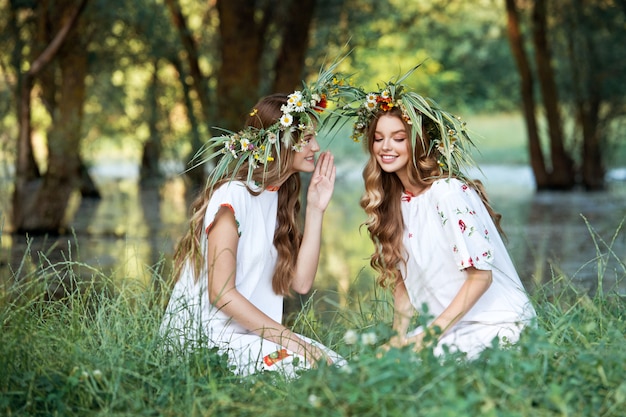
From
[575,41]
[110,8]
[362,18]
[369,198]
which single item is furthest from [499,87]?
[369,198]

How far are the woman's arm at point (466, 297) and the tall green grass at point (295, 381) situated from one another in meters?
0.34

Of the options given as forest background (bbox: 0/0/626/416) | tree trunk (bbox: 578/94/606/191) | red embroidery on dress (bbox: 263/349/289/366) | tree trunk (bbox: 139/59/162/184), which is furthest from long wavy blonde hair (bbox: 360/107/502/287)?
tree trunk (bbox: 578/94/606/191)

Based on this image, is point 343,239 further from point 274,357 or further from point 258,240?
point 274,357

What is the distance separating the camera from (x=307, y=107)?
4.66m

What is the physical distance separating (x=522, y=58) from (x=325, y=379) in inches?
748

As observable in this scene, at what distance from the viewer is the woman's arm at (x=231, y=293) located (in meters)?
4.37

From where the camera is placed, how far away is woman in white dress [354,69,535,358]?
421 cm

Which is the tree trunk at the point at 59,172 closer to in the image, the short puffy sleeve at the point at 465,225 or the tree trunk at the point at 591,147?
the short puffy sleeve at the point at 465,225


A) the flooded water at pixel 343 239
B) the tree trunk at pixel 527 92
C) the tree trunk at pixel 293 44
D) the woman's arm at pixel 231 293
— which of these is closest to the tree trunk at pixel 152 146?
the flooded water at pixel 343 239

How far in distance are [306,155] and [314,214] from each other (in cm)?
25

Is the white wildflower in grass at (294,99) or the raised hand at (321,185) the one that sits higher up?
the white wildflower in grass at (294,99)

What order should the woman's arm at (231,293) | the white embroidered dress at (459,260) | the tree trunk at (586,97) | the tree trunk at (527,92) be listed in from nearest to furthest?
the white embroidered dress at (459,260) < the woman's arm at (231,293) < the tree trunk at (527,92) < the tree trunk at (586,97)

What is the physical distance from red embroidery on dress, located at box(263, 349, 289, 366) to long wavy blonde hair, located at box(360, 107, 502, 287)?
0.55 metres

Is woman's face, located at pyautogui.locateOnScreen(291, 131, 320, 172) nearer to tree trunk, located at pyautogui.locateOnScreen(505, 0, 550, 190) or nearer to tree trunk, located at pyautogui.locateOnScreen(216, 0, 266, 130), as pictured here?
tree trunk, located at pyautogui.locateOnScreen(216, 0, 266, 130)
